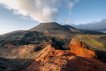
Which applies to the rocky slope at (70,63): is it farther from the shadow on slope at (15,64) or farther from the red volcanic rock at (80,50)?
the shadow on slope at (15,64)

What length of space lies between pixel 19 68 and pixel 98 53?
2714 cm

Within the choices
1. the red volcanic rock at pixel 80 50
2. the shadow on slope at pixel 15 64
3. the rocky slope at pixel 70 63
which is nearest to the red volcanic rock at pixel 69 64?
the rocky slope at pixel 70 63

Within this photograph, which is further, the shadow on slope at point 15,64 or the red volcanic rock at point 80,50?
the shadow on slope at point 15,64

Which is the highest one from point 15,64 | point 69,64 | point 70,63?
point 70,63

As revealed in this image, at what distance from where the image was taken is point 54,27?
637 feet

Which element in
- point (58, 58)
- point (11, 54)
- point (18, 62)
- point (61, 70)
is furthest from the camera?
point (11, 54)

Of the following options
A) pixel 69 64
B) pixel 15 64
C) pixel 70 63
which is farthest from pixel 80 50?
pixel 15 64

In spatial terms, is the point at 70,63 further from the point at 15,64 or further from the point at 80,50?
the point at 15,64

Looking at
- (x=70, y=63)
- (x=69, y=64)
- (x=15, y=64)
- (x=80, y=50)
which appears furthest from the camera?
(x=15, y=64)

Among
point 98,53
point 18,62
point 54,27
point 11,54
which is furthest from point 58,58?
point 54,27

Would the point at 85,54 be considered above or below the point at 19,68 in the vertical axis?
above

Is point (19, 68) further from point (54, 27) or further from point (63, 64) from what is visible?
point (54, 27)

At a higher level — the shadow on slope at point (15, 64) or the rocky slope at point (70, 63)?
the rocky slope at point (70, 63)

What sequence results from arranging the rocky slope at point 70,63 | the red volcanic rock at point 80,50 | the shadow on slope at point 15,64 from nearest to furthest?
the rocky slope at point 70,63 < the red volcanic rock at point 80,50 < the shadow on slope at point 15,64
